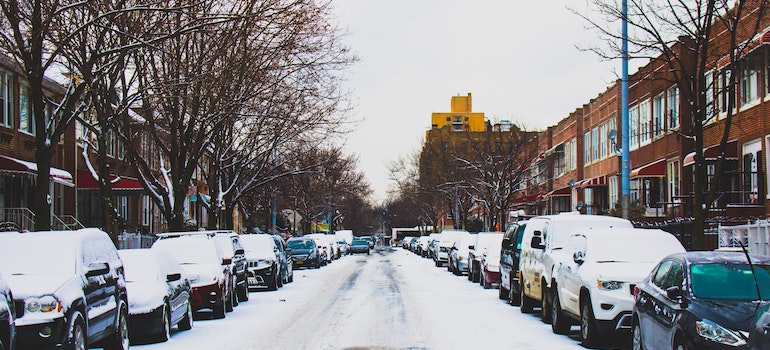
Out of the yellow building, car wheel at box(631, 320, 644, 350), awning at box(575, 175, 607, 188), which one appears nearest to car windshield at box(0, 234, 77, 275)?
car wheel at box(631, 320, 644, 350)

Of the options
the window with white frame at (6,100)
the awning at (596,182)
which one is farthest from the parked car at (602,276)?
the awning at (596,182)

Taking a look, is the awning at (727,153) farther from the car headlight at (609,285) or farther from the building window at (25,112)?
the building window at (25,112)

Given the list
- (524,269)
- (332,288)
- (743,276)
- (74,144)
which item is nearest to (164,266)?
(524,269)

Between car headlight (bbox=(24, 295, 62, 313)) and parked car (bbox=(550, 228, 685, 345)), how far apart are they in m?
7.35

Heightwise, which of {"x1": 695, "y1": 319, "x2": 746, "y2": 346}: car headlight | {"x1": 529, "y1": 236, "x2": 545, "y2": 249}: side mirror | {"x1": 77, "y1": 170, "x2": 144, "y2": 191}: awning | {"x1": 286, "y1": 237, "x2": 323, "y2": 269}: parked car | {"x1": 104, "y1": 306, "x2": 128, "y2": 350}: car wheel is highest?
{"x1": 77, "y1": 170, "x2": 144, "y2": 191}: awning

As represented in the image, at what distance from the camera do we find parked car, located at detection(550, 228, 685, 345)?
13.8 m

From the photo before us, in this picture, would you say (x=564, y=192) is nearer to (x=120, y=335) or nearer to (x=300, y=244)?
(x=300, y=244)

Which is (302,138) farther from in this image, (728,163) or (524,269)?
(524,269)

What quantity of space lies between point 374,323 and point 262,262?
1165 cm

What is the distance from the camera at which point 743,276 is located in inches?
426

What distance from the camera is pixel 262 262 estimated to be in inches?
1134

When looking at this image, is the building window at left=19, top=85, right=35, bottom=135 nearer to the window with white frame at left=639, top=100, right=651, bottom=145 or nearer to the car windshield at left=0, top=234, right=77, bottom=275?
the car windshield at left=0, top=234, right=77, bottom=275

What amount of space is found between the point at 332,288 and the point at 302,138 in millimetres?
9759

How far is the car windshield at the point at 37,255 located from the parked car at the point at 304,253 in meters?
33.1
